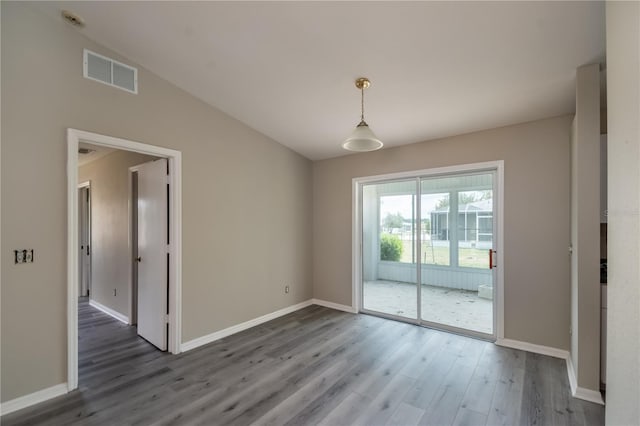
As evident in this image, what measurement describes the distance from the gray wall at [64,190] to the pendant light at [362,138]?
199 centimetres

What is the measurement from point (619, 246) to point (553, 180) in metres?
2.22

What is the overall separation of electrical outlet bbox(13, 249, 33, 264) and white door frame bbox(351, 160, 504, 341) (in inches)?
156

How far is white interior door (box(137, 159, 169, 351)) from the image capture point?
347 cm

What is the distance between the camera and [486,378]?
2.83 metres

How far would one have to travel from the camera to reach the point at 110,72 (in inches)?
114

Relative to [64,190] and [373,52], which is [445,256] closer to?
[373,52]

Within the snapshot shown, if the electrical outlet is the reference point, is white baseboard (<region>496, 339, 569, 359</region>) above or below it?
below

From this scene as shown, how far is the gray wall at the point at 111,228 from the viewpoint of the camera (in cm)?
450

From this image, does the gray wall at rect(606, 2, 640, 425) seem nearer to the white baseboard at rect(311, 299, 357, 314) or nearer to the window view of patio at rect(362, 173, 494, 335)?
the window view of patio at rect(362, 173, 494, 335)

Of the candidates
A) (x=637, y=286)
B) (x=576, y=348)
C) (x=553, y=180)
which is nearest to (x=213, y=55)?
(x=637, y=286)

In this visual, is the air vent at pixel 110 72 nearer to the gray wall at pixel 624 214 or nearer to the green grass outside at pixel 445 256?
the gray wall at pixel 624 214

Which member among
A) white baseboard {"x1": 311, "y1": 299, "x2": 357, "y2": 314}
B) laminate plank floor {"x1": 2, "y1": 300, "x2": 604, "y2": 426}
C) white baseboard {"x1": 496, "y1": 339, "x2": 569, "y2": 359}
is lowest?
white baseboard {"x1": 311, "y1": 299, "x2": 357, "y2": 314}

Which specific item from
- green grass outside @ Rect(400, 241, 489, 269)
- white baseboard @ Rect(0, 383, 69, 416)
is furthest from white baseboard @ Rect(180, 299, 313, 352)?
green grass outside @ Rect(400, 241, 489, 269)

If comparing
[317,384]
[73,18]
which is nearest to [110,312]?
[317,384]
